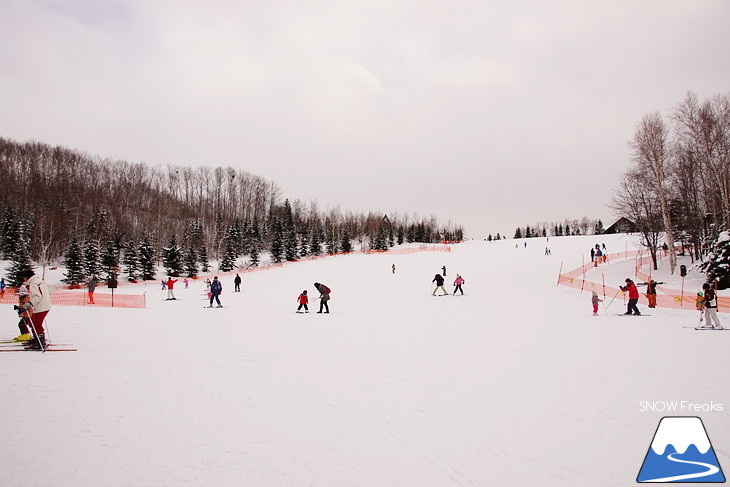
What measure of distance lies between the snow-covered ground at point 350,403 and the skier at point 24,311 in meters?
0.73

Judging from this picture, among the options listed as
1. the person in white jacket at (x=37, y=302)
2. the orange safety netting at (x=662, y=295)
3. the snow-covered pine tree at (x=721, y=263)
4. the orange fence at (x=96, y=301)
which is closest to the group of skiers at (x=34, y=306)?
the person in white jacket at (x=37, y=302)

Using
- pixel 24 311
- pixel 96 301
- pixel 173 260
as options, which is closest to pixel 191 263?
pixel 173 260

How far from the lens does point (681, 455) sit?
4141 mm

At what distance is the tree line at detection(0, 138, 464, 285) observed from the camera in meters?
46.0

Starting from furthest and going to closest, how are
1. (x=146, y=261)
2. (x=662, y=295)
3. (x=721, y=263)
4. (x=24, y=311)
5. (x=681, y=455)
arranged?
(x=146, y=261) < (x=721, y=263) < (x=662, y=295) < (x=24, y=311) < (x=681, y=455)

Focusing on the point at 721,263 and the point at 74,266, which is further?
the point at 74,266

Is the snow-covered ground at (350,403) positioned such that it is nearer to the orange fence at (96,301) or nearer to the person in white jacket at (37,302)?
the person in white jacket at (37,302)

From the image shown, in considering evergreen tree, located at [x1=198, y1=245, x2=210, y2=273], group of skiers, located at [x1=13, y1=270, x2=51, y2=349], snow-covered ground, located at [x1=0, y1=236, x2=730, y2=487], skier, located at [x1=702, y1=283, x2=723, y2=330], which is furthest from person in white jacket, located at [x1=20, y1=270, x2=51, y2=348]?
evergreen tree, located at [x1=198, y1=245, x2=210, y2=273]

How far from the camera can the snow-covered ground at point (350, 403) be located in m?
3.70

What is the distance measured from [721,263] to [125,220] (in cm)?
7273

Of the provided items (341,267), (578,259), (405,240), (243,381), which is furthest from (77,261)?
(405,240)

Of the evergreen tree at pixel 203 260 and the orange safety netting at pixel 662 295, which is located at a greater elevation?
the evergreen tree at pixel 203 260

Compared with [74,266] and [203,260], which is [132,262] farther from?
[203,260]

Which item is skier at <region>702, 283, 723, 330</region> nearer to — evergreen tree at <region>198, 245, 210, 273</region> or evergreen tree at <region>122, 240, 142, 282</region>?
evergreen tree at <region>122, 240, 142, 282</region>
